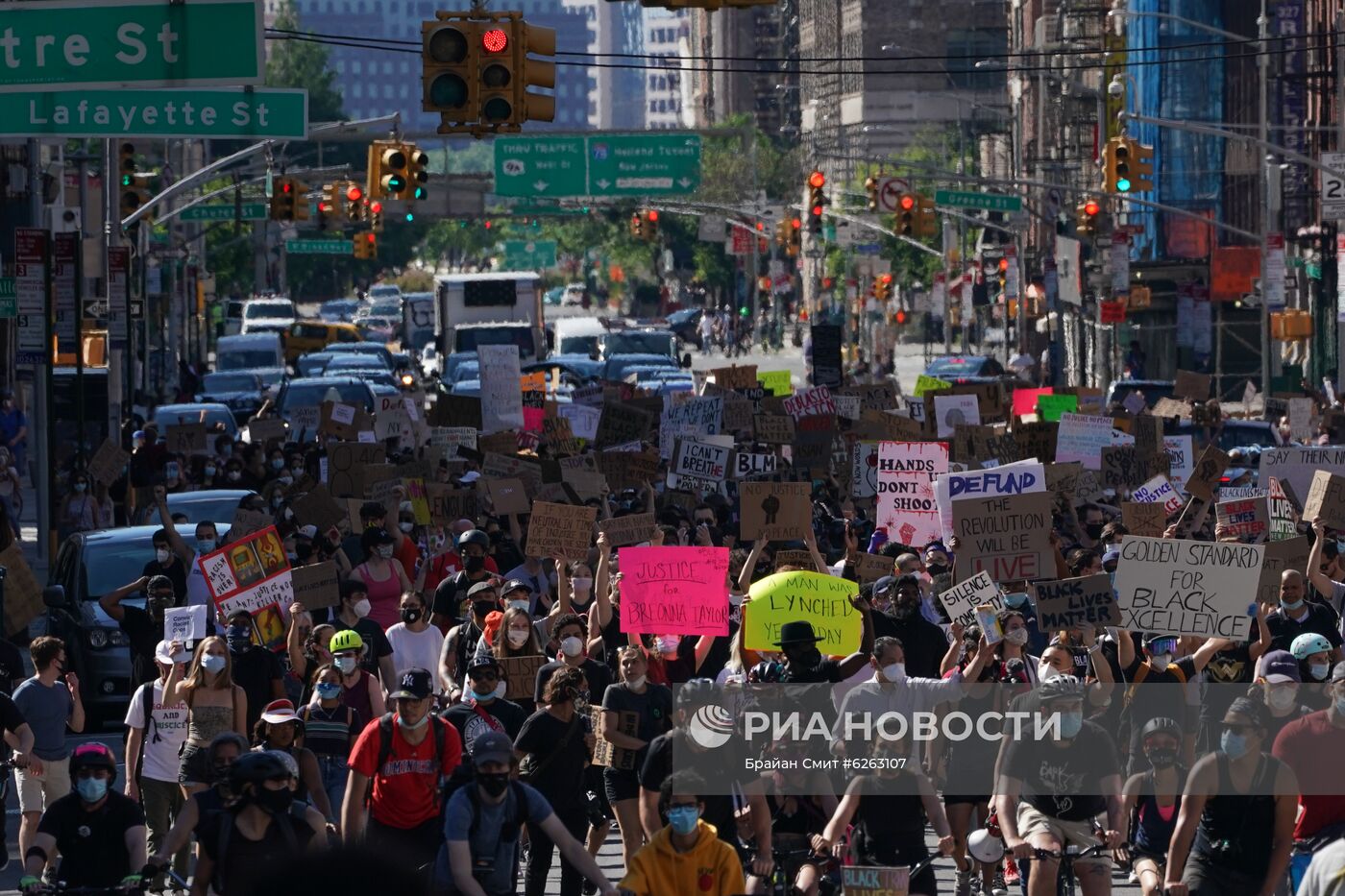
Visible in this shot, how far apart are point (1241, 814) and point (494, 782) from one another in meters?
2.79

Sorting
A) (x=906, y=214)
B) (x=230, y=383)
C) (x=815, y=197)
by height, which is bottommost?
(x=230, y=383)

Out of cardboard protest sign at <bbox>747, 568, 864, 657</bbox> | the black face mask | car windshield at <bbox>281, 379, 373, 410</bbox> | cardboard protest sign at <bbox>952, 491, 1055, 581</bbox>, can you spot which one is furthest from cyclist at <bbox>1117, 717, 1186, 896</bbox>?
car windshield at <bbox>281, 379, 373, 410</bbox>

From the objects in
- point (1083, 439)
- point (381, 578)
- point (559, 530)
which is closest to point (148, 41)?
point (381, 578)

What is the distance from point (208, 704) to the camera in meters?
11.9

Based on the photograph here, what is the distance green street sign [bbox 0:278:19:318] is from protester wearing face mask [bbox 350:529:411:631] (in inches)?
424

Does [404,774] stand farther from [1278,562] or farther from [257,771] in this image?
[1278,562]

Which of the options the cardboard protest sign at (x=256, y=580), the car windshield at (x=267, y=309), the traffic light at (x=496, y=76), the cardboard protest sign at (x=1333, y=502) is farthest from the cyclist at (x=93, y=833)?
the car windshield at (x=267, y=309)

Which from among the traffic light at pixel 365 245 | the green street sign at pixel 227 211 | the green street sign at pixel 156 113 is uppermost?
the green street sign at pixel 156 113

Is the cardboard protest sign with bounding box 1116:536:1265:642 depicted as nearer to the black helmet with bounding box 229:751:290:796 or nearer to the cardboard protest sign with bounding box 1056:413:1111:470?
the black helmet with bounding box 229:751:290:796

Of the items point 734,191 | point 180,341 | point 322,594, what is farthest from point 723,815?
point 734,191

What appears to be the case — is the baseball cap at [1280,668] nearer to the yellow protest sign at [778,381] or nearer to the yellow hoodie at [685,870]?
the yellow hoodie at [685,870]

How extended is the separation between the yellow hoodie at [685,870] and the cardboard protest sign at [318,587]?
641cm

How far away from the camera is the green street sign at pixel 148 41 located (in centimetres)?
1421

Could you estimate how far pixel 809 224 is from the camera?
53.4 meters
